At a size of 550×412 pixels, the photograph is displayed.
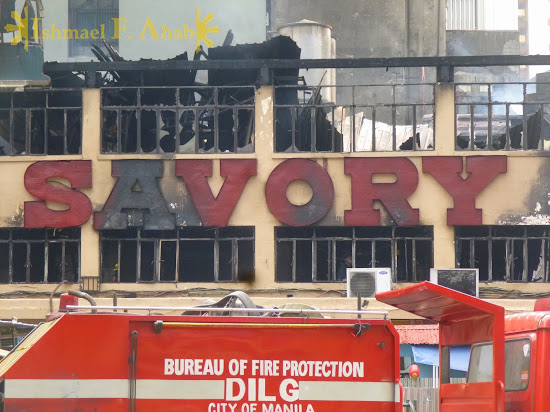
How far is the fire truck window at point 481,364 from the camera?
12436 millimetres

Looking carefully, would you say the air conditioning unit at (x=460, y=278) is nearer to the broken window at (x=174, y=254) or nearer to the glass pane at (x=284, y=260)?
the glass pane at (x=284, y=260)

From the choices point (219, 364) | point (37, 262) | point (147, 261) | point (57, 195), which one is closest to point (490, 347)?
point (219, 364)

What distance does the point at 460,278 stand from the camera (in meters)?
29.6

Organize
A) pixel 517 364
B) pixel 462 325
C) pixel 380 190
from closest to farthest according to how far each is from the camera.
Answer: pixel 517 364 < pixel 462 325 < pixel 380 190

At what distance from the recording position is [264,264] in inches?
1186

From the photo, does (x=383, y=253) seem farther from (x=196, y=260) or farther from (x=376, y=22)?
(x=376, y=22)

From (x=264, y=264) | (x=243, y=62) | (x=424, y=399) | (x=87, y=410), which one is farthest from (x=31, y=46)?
(x=87, y=410)

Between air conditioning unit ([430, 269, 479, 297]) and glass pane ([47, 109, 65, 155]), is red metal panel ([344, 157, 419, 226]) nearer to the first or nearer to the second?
air conditioning unit ([430, 269, 479, 297])

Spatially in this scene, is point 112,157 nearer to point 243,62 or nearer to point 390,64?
point 243,62

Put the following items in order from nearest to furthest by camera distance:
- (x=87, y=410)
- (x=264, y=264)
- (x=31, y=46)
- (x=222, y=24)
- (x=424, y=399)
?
(x=87, y=410) → (x=424, y=399) → (x=264, y=264) → (x=31, y=46) → (x=222, y=24)

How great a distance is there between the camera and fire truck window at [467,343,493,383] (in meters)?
12.4

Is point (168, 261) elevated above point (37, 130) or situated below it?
below

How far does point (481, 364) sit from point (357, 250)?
17.8 m

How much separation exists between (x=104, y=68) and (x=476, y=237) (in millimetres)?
11440
